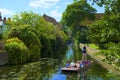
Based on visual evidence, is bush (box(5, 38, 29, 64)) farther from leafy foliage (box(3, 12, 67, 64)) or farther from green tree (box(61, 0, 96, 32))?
green tree (box(61, 0, 96, 32))

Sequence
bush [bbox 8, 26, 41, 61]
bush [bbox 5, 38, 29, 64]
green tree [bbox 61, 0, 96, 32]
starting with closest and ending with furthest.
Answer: bush [bbox 5, 38, 29, 64]
bush [bbox 8, 26, 41, 61]
green tree [bbox 61, 0, 96, 32]

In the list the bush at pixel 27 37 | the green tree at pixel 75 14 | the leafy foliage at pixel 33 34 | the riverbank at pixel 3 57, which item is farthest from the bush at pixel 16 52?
the green tree at pixel 75 14

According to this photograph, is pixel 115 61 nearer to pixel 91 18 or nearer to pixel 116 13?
pixel 116 13

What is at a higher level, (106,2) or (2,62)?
(106,2)

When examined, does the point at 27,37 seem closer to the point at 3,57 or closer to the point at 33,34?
the point at 33,34

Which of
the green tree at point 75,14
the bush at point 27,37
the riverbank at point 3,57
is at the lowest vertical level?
the riverbank at point 3,57

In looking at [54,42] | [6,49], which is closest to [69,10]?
[54,42]

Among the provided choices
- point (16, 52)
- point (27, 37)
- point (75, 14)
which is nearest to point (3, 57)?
point (16, 52)

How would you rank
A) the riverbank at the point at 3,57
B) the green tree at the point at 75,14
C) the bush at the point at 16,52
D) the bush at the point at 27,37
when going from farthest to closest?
the green tree at the point at 75,14
the bush at the point at 27,37
the bush at the point at 16,52
the riverbank at the point at 3,57

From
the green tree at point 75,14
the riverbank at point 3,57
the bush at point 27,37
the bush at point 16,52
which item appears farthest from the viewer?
the green tree at point 75,14

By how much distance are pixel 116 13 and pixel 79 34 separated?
324 ft

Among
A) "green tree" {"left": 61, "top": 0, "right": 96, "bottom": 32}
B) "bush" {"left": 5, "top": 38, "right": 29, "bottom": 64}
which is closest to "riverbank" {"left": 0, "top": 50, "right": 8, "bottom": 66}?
"bush" {"left": 5, "top": 38, "right": 29, "bottom": 64}

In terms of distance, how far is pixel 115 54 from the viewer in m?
7.60

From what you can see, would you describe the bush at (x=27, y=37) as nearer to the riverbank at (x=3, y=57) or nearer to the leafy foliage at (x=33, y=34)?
the leafy foliage at (x=33, y=34)
